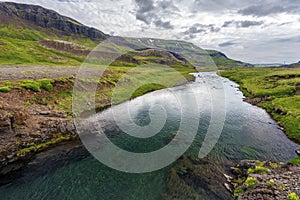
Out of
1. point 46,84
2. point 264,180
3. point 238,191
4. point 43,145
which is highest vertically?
point 264,180

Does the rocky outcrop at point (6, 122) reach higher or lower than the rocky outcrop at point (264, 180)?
lower

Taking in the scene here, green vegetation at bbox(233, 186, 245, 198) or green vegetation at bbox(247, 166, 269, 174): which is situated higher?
green vegetation at bbox(247, 166, 269, 174)

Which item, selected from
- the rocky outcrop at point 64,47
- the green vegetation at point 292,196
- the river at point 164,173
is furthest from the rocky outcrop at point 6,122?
the rocky outcrop at point 64,47

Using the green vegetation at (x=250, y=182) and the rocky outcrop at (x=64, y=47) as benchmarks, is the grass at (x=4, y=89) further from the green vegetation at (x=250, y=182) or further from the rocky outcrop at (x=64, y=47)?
the rocky outcrop at (x=64, y=47)

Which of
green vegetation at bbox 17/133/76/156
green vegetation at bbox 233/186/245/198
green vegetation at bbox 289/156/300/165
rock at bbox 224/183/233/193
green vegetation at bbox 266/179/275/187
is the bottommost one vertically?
green vegetation at bbox 17/133/76/156

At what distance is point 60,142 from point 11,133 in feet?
20.5

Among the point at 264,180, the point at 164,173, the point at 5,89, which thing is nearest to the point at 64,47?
the point at 5,89

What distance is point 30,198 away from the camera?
16703mm

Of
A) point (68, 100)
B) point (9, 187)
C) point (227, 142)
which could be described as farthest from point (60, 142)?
→ point (227, 142)

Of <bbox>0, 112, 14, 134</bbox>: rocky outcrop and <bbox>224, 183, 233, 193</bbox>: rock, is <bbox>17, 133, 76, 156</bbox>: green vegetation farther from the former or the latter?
<bbox>224, 183, 233, 193</bbox>: rock

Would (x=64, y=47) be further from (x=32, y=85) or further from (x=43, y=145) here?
(x=43, y=145)

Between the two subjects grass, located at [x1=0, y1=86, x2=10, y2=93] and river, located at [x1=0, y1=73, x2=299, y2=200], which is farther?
grass, located at [x1=0, y1=86, x2=10, y2=93]

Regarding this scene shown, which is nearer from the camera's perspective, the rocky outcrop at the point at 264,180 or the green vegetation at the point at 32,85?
the rocky outcrop at the point at 264,180

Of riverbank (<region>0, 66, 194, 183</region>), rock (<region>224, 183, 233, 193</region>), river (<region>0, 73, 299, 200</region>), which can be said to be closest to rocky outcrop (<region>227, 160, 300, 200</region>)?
rock (<region>224, 183, 233, 193</region>)
